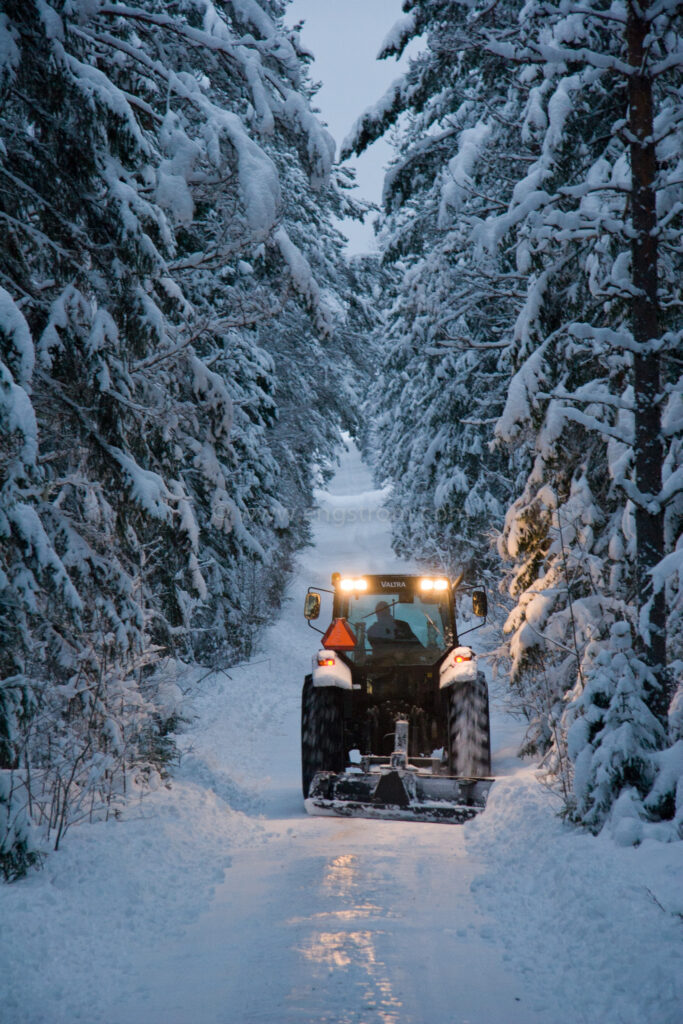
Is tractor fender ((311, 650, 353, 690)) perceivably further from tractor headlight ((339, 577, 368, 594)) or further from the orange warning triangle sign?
tractor headlight ((339, 577, 368, 594))

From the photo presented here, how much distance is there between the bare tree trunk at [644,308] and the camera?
6520 millimetres

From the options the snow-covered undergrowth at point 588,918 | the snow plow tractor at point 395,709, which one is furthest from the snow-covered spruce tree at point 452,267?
the snow-covered undergrowth at point 588,918

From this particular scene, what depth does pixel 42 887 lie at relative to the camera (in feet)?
16.1

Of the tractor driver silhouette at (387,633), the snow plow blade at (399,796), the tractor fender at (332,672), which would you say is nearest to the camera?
the snow plow blade at (399,796)

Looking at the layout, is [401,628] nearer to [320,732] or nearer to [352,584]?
[352,584]

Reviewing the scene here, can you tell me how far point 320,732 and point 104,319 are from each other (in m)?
4.49

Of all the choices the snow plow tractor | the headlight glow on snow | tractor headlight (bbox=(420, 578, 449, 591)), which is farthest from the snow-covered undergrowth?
the headlight glow on snow

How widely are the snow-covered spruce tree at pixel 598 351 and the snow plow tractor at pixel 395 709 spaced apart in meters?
0.77

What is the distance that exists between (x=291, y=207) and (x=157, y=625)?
10.3m

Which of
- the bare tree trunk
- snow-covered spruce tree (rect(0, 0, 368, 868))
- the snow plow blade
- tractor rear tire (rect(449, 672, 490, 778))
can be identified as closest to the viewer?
snow-covered spruce tree (rect(0, 0, 368, 868))

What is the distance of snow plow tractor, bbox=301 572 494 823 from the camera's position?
7473 mm

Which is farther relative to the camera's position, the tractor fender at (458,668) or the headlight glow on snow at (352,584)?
the headlight glow on snow at (352,584)

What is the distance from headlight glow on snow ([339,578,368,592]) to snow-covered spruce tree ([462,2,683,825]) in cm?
162

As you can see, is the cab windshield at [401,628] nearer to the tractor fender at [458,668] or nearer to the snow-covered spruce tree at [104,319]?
the tractor fender at [458,668]
